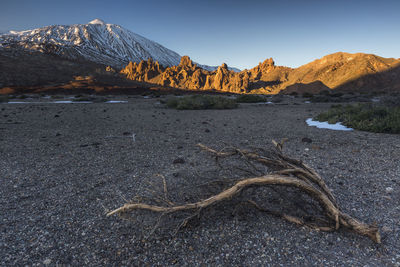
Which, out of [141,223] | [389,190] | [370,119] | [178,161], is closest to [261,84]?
[370,119]

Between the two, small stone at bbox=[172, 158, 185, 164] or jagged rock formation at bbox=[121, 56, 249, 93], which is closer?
small stone at bbox=[172, 158, 185, 164]

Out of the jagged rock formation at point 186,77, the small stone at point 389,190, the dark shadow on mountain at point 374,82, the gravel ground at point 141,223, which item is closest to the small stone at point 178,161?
the gravel ground at point 141,223

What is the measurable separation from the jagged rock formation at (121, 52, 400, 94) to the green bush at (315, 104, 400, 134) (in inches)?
2830

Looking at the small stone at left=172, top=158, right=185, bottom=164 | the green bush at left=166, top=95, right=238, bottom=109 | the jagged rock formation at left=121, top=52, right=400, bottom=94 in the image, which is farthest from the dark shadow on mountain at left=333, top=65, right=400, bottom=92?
the small stone at left=172, top=158, right=185, bottom=164

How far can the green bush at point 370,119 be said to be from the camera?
755 cm

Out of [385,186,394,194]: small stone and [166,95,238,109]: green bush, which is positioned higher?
[166,95,238,109]: green bush

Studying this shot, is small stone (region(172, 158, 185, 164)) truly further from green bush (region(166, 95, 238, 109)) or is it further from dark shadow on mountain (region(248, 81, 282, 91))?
dark shadow on mountain (region(248, 81, 282, 91))

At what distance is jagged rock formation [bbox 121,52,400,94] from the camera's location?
91500 millimetres

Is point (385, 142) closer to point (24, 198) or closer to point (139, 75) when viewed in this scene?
point (24, 198)

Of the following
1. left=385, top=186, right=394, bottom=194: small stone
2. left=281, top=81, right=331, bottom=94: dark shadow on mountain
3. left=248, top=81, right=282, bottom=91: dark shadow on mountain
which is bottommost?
left=385, top=186, right=394, bottom=194: small stone

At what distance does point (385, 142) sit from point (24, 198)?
29.1ft

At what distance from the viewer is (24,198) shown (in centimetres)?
309

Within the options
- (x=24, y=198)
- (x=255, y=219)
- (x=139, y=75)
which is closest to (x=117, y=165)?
(x=24, y=198)

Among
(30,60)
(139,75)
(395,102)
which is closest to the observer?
(395,102)
